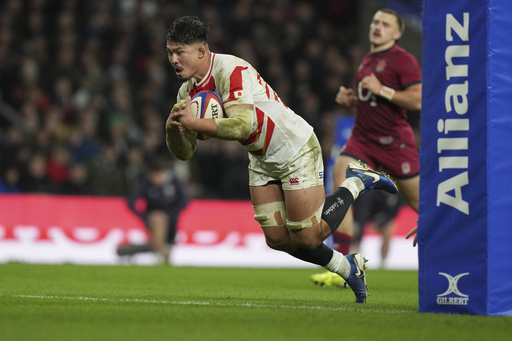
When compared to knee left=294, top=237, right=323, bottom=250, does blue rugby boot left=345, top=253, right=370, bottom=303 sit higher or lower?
lower

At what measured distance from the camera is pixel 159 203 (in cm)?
1406

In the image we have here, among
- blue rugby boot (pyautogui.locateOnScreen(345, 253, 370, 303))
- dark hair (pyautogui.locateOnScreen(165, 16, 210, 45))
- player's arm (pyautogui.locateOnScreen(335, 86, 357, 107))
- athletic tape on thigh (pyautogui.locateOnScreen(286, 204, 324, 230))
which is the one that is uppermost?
dark hair (pyautogui.locateOnScreen(165, 16, 210, 45))

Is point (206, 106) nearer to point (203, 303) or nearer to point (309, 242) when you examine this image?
point (309, 242)

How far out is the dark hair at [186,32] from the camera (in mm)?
6129

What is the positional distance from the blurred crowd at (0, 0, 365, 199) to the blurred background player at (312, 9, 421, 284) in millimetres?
7211

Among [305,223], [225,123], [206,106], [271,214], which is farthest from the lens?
[271,214]

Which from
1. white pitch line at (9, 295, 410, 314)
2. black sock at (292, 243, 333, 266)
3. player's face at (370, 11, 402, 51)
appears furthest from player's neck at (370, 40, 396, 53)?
white pitch line at (9, 295, 410, 314)

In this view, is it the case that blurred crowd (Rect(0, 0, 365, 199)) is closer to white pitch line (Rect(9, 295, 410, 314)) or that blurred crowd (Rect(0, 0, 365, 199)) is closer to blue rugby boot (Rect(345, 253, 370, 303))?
white pitch line (Rect(9, 295, 410, 314))

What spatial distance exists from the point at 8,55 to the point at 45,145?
232 centimetres

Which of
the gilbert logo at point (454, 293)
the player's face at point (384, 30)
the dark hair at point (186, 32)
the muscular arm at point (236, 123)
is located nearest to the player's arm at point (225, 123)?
the muscular arm at point (236, 123)

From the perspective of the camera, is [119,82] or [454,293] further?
[119,82]

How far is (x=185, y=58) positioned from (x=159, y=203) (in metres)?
8.10

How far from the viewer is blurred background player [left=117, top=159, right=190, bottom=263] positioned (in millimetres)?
13703

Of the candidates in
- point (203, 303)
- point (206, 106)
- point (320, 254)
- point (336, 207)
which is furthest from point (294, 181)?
point (203, 303)
